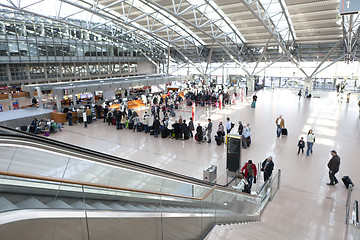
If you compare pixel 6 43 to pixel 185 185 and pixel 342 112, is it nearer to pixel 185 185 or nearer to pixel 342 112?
pixel 185 185

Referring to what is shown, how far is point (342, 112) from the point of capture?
21906 mm

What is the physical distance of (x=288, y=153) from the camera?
491 inches

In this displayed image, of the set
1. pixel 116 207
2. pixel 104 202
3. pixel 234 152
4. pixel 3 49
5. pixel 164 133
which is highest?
pixel 3 49

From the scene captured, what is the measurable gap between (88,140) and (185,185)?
35.1 feet

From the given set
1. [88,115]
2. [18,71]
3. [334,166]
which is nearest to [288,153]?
[334,166]

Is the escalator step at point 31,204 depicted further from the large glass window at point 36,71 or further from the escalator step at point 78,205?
the large glass window at point 36,71

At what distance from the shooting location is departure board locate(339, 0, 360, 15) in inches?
319

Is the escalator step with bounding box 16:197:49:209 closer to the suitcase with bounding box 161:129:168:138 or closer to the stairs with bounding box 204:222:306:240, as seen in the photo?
the stairs with bounding box 204:222:306:240

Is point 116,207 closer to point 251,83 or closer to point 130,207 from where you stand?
point 130,207

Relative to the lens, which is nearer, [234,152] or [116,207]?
[116,207]

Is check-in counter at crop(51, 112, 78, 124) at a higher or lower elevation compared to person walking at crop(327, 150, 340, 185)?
higher

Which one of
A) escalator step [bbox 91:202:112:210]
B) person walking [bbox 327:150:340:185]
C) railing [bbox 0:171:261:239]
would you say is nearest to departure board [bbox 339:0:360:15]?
person walking [bbox 327:150:340:185]

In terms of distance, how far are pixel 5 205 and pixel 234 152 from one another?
29.0 ft

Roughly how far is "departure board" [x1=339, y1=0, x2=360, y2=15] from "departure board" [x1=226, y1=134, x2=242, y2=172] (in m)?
5.63
